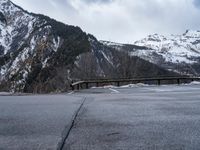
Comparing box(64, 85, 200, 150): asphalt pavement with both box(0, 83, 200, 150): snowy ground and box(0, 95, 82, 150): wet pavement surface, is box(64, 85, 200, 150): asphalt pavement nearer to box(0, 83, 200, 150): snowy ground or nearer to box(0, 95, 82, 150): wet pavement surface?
box(0, 83, 200, 150): snowy ground

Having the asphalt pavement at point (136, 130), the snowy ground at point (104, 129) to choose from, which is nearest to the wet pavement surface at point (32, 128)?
the snowy ground at point (104, 129)

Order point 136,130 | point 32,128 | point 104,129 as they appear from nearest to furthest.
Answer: point 136,130
point 104,129
point 32,128

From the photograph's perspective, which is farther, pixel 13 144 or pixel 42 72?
pixel 42 72

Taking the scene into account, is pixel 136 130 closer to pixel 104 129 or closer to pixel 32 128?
pixel 104 129

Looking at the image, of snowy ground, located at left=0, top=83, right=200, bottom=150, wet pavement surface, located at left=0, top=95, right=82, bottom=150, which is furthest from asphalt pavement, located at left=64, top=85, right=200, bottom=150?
wet pavement surface, located at left=0, top=95, right=82, bottom=150

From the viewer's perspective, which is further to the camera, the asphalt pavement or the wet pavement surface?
the wet pavement surface

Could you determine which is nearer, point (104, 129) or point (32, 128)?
point (104, 129)

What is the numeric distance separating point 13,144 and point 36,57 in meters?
176

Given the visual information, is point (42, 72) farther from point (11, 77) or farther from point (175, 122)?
point (175, 122)

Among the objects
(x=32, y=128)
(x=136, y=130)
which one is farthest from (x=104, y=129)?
(x=32, y=128)

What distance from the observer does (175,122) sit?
8.59 metres

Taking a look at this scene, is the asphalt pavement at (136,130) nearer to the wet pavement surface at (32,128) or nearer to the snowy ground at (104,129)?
the snowy ground at (104,129)

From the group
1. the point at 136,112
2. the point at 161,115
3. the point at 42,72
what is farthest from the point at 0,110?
the point at 42,72

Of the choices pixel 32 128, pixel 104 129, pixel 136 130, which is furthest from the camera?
pixel 32 128
